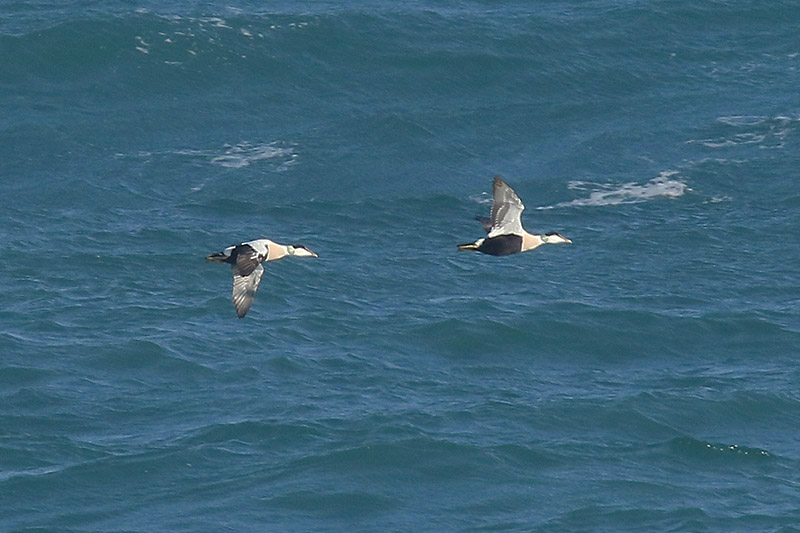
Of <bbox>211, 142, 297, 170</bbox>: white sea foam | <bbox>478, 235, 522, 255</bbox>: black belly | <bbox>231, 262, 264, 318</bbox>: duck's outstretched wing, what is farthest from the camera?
<bbox>211, 142, 297, 170</bbox>: white sea foam

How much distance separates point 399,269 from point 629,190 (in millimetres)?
9819

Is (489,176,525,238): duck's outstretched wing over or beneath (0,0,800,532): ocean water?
over

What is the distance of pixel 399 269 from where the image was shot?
73.8m

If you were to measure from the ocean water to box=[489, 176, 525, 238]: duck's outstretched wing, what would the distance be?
1117cm

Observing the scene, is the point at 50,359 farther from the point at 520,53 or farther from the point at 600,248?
the point at 520,53

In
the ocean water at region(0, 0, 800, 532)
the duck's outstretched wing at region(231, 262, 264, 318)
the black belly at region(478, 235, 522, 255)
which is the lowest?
the ocean water at region(0, 0, 800, 532)

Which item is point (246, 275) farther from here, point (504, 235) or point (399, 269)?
point (399, 269)

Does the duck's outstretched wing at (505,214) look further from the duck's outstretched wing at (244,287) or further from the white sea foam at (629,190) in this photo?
the white sea foam at (629,190)

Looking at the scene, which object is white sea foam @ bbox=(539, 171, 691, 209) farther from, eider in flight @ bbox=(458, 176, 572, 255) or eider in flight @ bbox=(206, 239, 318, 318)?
eider in flight @ bbox=(206, 239, 318, 318)

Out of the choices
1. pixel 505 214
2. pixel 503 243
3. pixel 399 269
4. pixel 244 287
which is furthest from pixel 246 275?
pixel 399 269

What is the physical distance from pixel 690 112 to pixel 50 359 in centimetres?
2875

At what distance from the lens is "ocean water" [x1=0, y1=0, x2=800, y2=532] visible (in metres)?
63.3

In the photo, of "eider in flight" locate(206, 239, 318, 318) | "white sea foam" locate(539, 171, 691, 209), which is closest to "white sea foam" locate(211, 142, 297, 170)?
"white sea foam" locate(539, 171, 691, 209)

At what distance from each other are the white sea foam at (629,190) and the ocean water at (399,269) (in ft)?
0.42
